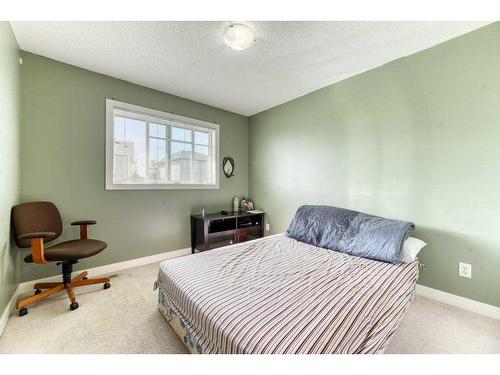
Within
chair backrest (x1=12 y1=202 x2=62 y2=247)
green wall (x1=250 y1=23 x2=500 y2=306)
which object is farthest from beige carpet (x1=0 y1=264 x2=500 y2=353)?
chair backrest (x1=12 y1=202 x2=62 y2=247)

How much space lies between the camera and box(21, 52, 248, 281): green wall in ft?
7.09

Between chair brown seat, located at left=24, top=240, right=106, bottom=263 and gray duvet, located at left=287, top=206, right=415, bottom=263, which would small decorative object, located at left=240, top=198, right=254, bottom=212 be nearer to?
gray duvet, located at left=287, top=206, right=415, bottom=263

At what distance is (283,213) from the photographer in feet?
11.3

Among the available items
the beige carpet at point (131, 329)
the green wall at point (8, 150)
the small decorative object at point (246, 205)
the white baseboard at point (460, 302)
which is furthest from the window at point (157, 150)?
the white baseboard at point (460, 302)

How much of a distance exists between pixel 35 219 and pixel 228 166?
2512mm

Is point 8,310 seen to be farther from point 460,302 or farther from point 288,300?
point 460,302

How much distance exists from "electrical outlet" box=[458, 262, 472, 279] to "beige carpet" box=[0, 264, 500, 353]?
1.01 feet

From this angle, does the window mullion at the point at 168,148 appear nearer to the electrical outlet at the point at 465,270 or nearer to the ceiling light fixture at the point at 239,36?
the ceiling light fixture at the point at 239,36

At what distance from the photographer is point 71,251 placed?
6.15ft

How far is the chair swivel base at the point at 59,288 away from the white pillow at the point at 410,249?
288cm
